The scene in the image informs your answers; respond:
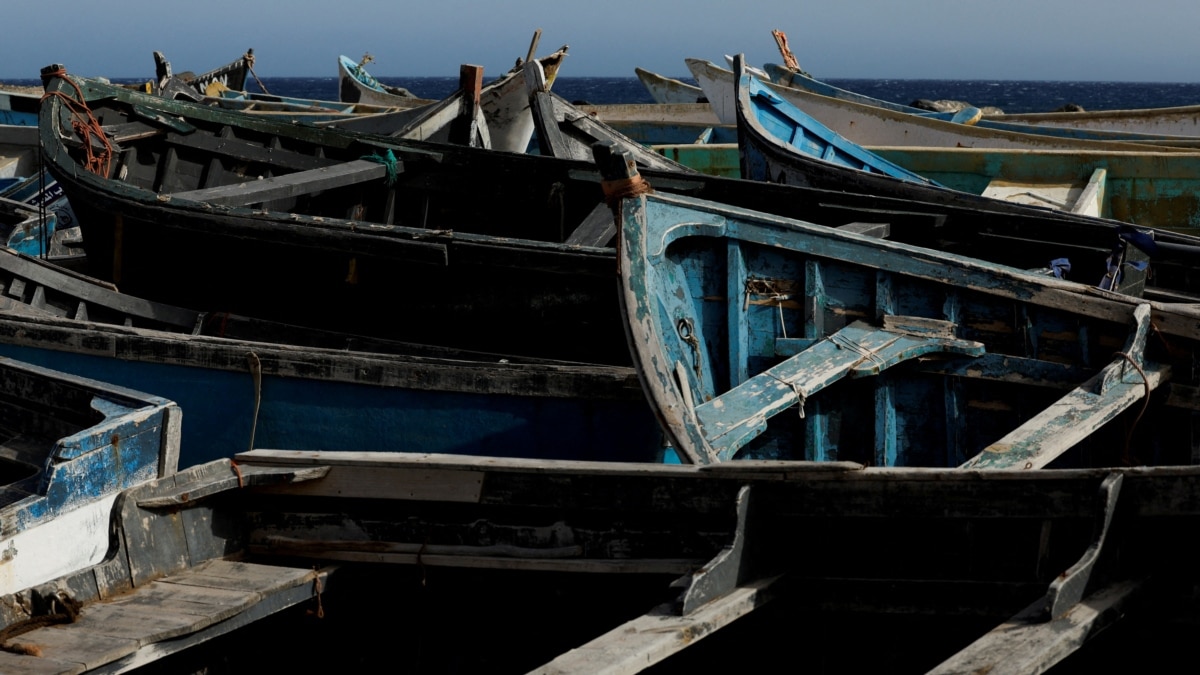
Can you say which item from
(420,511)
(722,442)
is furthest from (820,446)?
(420,511)

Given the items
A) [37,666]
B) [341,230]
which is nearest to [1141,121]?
[341,230]

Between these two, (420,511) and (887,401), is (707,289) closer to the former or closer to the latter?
(887,401)

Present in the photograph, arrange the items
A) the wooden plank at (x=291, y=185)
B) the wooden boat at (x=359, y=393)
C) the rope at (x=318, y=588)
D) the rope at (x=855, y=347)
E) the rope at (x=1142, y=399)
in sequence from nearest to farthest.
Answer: the rope at (x=318, y=588)
the rope at (x=1142, y=399)
the rope at (x=855, y=347)
the wooden boat at (x=359, y=393)
the wooden plank at (x=291, y=185)

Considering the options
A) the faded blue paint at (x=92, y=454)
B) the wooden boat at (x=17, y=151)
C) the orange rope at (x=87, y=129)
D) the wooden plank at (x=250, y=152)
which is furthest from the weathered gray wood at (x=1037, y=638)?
the wooden boat at (x=17, y=151)

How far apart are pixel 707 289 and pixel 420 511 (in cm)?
207

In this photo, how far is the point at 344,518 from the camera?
16.3 ft

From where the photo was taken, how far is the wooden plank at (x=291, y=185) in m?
8.58

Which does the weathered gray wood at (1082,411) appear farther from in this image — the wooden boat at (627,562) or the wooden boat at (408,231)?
the wooden boat at (408,231)

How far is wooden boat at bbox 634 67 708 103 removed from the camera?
65.6ft

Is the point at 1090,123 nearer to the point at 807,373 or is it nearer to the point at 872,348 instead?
the point at 872,348

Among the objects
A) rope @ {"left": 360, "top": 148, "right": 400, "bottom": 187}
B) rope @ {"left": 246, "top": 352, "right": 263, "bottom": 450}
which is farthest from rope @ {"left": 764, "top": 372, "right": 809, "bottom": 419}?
rope @ {"left": 360, "top": 148, "right": 400, "bottom": 187}

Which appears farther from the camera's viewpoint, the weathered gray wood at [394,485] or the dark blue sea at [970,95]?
the dark blue sea at [970,95]

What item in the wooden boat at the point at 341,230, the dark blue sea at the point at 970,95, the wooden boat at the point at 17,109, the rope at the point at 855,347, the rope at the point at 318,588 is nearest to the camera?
the rope at the point at 318,588

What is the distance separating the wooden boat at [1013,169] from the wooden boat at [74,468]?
18.0 feet
